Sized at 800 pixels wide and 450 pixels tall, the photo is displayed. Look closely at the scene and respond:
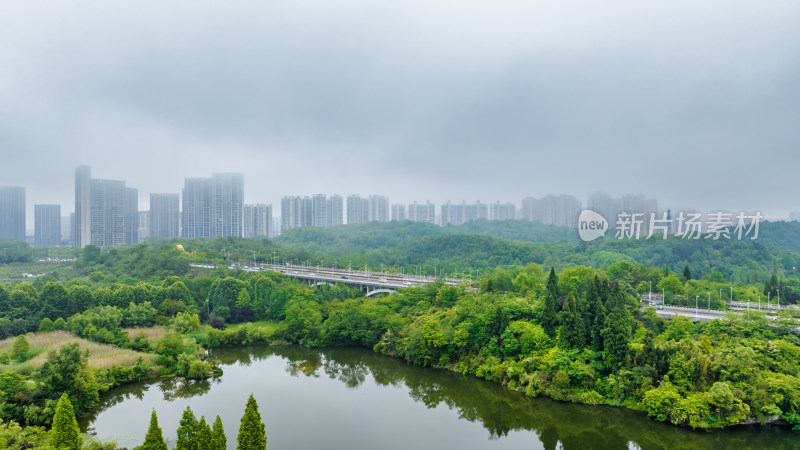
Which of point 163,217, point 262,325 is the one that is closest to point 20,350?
point 262,325

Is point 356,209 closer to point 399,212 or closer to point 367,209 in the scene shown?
point 367,209

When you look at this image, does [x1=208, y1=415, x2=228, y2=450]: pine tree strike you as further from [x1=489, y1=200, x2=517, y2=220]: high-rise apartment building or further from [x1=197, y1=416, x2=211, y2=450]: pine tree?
[x1=489, y1=200, x2=517, y2=220]: high-rise apartment building

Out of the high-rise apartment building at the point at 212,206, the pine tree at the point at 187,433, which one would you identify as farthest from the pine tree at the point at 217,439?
the high-rise apartment building at the point at 212,206

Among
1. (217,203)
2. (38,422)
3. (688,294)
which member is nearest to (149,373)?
(38,422)

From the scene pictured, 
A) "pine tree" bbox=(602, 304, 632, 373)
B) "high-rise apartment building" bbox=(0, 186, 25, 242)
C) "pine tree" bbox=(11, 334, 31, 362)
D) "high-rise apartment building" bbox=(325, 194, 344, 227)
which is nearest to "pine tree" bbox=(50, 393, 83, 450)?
"pine tree" bbox=(11, 334, 31, 362)

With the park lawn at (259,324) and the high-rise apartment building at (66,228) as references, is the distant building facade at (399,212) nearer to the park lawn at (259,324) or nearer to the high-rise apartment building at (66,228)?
the high-rise apartment building at (66,228)
